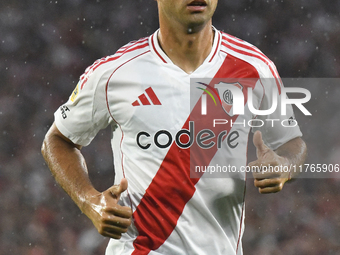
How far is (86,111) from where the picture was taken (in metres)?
2.25

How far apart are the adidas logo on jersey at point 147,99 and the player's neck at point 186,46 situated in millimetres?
179

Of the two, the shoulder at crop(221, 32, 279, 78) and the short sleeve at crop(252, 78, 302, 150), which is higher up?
the shoulder at crop(221, 32, 279, 78)

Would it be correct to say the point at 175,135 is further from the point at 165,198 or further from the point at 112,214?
the point at 112,214

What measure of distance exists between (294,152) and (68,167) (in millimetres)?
995

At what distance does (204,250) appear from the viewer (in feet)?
6.82

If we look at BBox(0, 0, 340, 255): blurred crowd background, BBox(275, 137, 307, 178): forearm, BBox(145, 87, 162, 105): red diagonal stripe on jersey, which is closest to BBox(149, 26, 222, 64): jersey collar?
BBox(145, 87, 162, 105): red diagonal stripe on jersey

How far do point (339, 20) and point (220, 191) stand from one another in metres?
4.19

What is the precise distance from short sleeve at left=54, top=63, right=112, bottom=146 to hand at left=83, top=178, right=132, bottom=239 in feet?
1.31

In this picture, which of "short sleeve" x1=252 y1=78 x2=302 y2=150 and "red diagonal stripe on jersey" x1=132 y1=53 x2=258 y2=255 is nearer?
"red diagonal stripe on jersey" x1=132 y1=53 x2=258 y2=255

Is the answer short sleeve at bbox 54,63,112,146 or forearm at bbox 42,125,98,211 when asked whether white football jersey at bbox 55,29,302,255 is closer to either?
short sleeve at bbox 54,63,112,146

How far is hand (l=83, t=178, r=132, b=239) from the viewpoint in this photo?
1889 mm

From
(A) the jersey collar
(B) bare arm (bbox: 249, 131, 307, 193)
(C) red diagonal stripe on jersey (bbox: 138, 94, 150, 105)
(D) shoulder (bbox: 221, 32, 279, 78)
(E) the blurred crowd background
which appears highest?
(A) the jersey collar

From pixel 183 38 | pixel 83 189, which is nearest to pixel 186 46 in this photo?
pixel 183 38

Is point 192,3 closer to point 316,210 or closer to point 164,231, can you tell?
point 164,231
